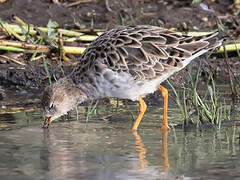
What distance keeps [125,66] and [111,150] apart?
1509 mm

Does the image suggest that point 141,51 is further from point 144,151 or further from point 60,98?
point 144,151

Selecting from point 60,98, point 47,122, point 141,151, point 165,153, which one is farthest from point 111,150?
point 60,98

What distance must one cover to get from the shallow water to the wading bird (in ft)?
1.03

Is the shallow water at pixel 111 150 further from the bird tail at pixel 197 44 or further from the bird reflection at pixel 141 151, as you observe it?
the bird tail at pixel 197 44

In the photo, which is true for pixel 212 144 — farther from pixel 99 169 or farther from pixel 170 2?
pixel 170 2

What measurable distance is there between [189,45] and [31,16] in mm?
4799

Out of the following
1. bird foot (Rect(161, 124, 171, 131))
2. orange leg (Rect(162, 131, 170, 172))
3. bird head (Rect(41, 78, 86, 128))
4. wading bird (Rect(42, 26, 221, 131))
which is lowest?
orange leg (Rect(162, 131, 170, 172))

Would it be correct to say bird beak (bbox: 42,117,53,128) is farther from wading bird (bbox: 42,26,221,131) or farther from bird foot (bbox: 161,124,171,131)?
bird foot (bbox: 161,124,171,131)

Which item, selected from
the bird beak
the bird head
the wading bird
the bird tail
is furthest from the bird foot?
the bird beak

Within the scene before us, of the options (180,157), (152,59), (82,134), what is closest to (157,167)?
(180,157)

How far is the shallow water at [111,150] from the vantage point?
5.91 metres

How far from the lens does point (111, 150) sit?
6.71 meters

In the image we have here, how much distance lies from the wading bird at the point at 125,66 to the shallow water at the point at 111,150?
1.03 ft

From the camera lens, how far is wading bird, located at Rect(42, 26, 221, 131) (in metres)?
7.86
